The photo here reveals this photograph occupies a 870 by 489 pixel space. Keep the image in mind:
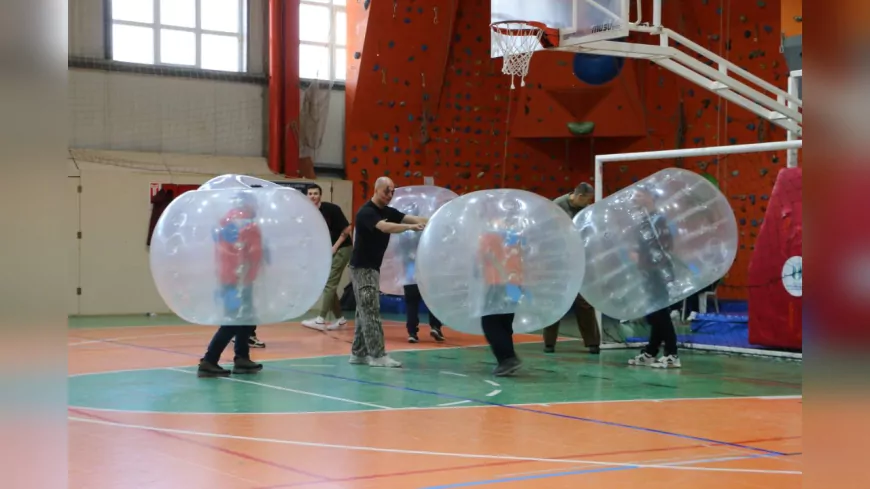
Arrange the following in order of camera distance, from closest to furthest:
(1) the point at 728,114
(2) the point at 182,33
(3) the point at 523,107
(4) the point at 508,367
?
(4) the point at 508,367
(2) the point at 182,33
(1) the point at 728,114
(3) the point at 523,107

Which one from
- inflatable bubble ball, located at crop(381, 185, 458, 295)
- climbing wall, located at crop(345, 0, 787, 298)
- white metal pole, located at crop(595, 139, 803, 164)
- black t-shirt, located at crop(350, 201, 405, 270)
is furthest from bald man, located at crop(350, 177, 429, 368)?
climbing wall, located at crop(345, 0, 787, 298)

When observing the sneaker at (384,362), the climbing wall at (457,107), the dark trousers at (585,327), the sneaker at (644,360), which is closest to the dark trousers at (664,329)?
the sneaker at (644,360)

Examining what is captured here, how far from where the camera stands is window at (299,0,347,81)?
56.7ft

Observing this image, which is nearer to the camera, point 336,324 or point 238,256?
point 238,256

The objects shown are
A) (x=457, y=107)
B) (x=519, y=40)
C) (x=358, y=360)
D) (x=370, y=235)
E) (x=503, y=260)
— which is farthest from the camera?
(x=457, y=107)

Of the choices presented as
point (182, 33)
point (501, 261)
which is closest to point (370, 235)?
point (501, 261)

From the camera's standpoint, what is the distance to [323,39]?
57.4 ft

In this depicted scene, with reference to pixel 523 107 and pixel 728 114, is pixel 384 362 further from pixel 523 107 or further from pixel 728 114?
pixel 728 114

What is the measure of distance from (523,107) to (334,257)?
6599 mm

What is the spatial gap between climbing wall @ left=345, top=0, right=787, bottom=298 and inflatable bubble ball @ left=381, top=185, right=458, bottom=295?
6135 millimetres

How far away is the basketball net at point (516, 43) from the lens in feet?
35.5

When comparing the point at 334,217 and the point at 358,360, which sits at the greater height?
the point at 334,217

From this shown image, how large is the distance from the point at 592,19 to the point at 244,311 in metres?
5.21

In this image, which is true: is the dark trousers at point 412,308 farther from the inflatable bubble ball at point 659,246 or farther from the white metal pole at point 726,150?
the inflatable bubble ball at point 659,246
